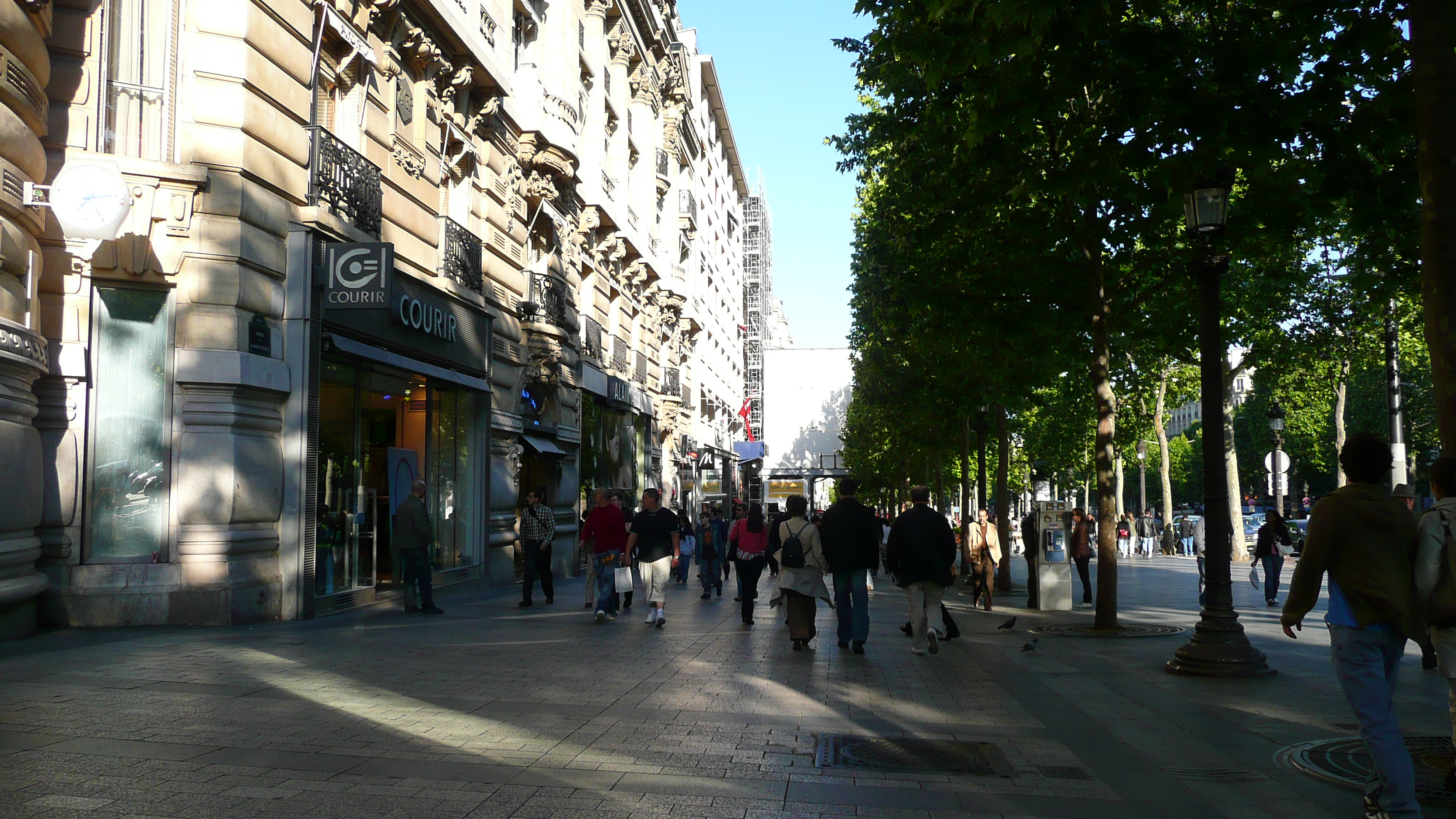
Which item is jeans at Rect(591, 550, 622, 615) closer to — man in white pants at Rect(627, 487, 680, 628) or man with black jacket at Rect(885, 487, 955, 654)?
man in white pants at Rect(627, 487, 680, 628)

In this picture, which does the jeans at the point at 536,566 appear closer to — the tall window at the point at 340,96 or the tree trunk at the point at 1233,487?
the tall window at the point at 340,96

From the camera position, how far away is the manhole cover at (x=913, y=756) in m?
6.25

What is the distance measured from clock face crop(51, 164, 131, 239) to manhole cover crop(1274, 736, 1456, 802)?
11.0m

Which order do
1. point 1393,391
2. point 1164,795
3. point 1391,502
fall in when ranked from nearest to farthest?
point 1391,502 → point 1164,795 → point 1393,391

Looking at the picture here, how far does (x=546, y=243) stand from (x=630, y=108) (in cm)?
1136

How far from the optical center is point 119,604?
38.3 ft

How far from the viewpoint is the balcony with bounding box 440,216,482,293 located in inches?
720

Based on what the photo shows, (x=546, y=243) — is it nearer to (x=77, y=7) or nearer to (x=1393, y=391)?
(x=77, y=7)

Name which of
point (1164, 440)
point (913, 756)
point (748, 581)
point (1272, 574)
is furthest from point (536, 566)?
point (1164, 440)

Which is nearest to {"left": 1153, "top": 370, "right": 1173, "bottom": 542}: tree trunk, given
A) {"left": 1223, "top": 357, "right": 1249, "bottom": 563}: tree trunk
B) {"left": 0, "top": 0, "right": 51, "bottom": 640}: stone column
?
{"left": 1223, "top": 357, "right": 1249, "bottom": 563}: tree trunk

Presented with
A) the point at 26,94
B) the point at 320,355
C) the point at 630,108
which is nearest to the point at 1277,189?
the point at 320,355

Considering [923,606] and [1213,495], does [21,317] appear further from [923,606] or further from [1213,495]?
[1213,495]

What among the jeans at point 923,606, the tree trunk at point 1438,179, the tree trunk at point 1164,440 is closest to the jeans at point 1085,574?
the jeans at point 923,606

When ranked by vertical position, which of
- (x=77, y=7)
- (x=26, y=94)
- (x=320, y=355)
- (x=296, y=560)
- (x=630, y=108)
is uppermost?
(x=630, y=108)
